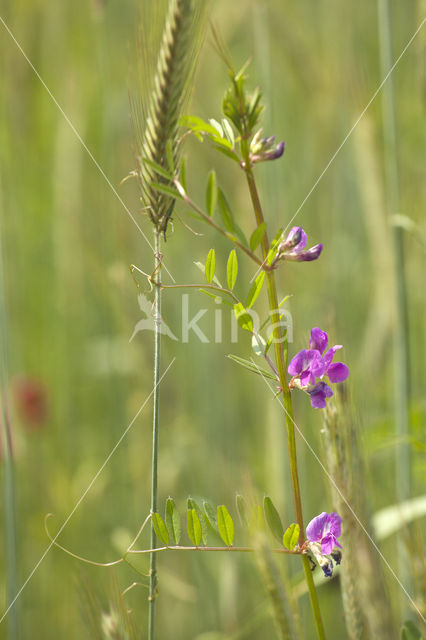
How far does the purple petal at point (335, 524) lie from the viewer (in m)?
0.43

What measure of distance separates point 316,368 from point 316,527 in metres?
0.11

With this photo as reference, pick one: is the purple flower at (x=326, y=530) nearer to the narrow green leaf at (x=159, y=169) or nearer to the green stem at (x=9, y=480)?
the narrow green leaf at (x=159, y=169)

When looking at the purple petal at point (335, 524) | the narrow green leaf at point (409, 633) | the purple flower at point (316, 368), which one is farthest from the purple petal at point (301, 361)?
the narrow green leaf at point (409, 633)

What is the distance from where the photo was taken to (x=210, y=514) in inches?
19.5

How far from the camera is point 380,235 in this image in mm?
984

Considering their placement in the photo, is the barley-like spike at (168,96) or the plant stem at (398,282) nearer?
the barley-like spike at (168,96)

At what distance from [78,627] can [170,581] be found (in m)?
0.31

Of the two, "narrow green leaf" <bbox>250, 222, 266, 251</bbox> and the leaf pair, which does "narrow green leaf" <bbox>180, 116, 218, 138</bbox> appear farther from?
the leaf pair

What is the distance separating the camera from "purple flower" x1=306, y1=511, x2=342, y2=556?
426 millimetres

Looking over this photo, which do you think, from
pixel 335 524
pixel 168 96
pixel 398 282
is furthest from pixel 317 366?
pixel 398 282

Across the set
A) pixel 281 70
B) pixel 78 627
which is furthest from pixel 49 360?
pixel 281 70

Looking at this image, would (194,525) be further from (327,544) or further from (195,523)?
(327,544)

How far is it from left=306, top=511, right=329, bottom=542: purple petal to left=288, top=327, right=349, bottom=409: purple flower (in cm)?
7

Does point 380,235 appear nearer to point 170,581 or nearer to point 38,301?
point 170,581
